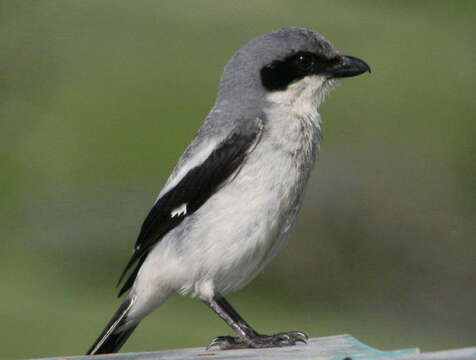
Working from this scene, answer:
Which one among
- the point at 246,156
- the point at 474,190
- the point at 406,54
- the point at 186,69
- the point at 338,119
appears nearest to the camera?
the point at 246,156

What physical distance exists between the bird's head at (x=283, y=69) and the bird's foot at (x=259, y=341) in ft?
2.50

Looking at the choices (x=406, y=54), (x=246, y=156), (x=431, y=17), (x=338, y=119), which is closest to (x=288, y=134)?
(x=246, y=156)

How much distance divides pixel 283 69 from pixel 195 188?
0.50 meters

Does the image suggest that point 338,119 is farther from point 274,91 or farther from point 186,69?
point 274,91

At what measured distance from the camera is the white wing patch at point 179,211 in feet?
11.3

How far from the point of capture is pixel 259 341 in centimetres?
346

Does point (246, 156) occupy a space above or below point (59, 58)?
below

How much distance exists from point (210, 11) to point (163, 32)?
3.08 feet

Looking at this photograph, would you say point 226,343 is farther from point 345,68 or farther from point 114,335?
point 345,68

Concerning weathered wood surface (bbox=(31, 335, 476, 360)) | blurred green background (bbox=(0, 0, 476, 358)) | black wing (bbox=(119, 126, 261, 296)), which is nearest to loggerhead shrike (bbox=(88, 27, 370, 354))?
black wing (bbox=(119, 126, 261, 296))

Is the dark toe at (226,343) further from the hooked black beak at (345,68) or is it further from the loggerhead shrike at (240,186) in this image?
the hooked black beak at (345,68)

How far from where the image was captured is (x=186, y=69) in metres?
9.87

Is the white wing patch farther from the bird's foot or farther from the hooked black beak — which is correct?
the hooked black beak

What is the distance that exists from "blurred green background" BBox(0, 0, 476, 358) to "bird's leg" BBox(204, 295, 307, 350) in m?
2.12
